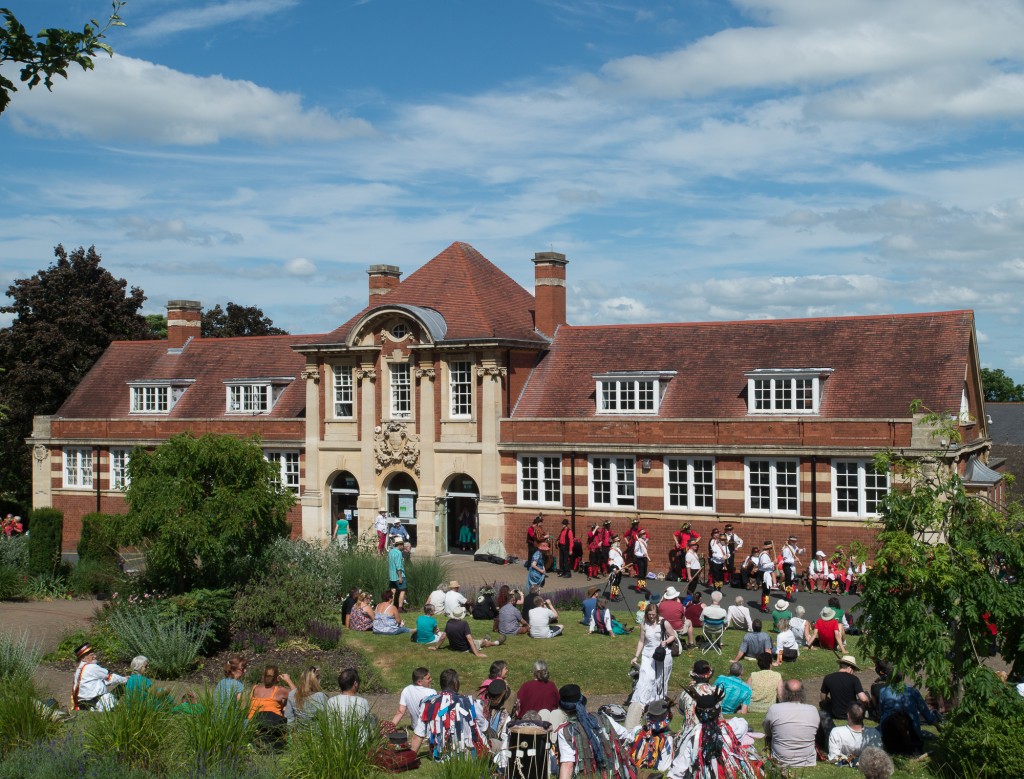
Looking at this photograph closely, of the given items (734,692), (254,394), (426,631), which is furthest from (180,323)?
(734,692)

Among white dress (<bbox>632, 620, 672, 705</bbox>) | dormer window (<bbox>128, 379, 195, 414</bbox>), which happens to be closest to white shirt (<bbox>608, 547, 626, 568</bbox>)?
white dress (<bbox>632, 620, 672, 705</bbox>)

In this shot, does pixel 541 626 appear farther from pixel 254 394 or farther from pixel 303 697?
pixel 254 394

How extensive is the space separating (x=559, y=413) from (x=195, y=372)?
16.3 meters

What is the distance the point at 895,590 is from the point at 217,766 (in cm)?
820

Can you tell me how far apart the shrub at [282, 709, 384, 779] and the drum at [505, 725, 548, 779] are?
1479 mm

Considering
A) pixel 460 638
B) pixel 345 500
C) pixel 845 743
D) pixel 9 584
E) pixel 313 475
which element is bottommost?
pixel 845 743

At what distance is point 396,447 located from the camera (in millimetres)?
35438

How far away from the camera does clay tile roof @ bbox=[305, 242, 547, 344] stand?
34875 mm

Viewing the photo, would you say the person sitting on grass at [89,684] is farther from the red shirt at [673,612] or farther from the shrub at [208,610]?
the red shirt at [673,612]

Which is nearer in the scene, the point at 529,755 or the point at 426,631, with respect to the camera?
the point at 529,755

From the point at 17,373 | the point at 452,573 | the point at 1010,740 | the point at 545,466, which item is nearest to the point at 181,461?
the point at 452,573

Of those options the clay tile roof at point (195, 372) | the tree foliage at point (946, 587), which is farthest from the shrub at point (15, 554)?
the tree foliage at point (946, 587)

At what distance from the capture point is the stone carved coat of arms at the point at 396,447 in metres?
35.2

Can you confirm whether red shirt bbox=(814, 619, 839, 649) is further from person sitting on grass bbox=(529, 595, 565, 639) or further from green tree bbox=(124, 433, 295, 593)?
green tree bbox=(124, 433, 295, 593)
